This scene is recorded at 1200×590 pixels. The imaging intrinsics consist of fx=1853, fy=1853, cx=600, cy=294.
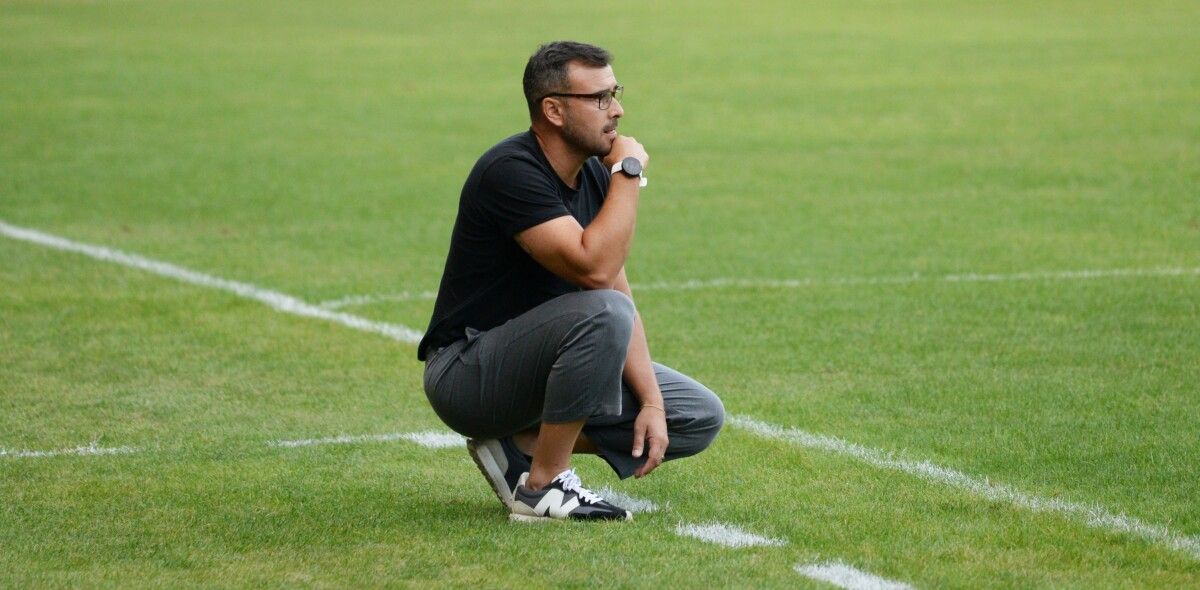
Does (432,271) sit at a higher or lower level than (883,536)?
lower

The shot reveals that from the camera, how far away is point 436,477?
6.29 meters

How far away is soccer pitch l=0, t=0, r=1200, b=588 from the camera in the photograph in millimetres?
5336

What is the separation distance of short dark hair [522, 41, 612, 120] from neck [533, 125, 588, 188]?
0.32 feet

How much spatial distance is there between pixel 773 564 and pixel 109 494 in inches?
88.8

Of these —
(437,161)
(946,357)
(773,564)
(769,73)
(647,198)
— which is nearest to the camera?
(773,564)

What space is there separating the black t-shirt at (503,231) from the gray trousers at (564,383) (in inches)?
3.5

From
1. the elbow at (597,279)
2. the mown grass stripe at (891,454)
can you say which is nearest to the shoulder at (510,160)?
the elbow at (597,279)

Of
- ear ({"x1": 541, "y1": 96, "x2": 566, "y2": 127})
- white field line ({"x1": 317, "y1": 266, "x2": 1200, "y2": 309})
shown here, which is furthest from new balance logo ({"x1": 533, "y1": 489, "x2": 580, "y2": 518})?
white field line ({"x1": 317, "y1": 266, "x2": 1200, "y2": 309})

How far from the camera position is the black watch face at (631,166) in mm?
5469

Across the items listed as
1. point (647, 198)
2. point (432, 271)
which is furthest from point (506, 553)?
point (647, 198)

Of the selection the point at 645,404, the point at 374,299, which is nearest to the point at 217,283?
the point at 374,299

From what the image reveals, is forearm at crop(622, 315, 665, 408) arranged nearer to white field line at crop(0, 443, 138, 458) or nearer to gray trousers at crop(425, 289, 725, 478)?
gray trousers at crop(425, 289, 725, 478)

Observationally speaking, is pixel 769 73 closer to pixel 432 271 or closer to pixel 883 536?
pixel 432 271

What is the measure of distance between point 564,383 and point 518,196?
22.1 inches
